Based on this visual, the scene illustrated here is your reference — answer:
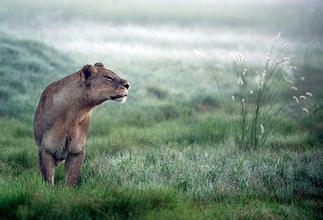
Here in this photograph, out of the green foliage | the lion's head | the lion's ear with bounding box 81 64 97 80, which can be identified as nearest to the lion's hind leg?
the lion's head

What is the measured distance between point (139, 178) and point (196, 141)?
313cm

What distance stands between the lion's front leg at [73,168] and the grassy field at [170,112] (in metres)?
0.12

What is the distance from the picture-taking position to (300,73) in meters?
12.2

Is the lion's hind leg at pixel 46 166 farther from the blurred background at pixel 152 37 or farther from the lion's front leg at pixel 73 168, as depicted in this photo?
the blurred background at pixel 152 37

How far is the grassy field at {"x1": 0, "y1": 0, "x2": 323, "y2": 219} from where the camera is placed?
508 cm

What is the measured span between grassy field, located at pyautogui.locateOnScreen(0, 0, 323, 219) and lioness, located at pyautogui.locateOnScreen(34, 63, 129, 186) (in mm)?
245

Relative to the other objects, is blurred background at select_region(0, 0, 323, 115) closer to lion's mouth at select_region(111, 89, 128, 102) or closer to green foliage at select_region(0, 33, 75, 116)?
green foliage at select_region(0, 33, 75, 116)

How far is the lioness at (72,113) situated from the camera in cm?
594

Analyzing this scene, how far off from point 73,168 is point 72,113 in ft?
1.82

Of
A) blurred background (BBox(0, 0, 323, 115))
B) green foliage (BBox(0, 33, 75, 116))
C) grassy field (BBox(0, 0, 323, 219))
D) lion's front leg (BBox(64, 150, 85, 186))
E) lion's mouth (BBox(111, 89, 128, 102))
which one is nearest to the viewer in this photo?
grassy field (BBox(0, 0, 323, 219))

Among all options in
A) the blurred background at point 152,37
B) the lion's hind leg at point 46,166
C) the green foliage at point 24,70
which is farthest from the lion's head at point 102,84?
the blurred background at point 152,37

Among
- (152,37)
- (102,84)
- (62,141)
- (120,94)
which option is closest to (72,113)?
(62,141)

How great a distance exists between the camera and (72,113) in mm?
5992

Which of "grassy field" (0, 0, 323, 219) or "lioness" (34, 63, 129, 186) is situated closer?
"grassy field" (0, 0, 323, 219)
